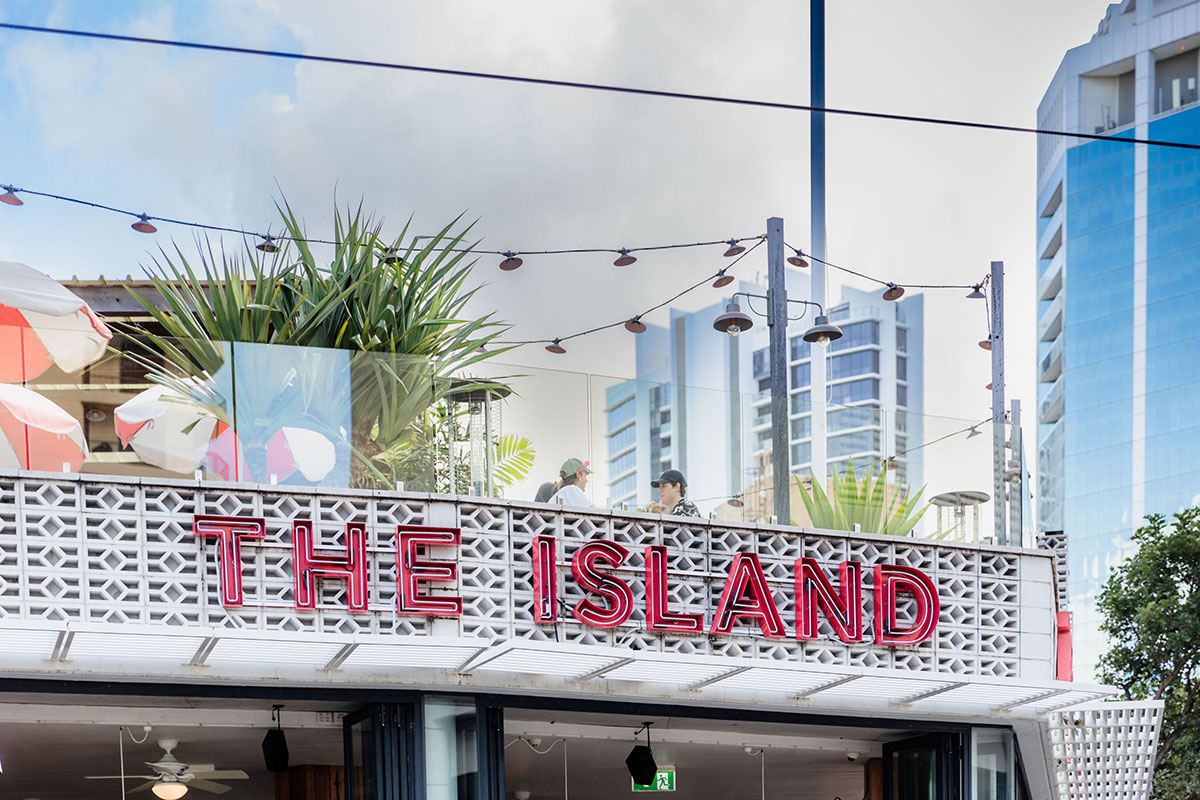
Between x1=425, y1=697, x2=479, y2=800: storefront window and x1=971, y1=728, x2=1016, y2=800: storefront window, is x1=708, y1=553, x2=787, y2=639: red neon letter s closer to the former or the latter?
x1=425, y1=697, x2=479, y2=800: storefront window

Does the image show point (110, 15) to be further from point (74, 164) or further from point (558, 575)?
point (558, 575)

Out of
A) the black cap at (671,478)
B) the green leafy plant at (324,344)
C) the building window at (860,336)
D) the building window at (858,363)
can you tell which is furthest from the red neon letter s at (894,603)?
the building window at (858,363)

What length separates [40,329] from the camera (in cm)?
866

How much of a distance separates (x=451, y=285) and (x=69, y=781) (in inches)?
249

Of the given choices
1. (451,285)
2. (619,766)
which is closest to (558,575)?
(451,285)

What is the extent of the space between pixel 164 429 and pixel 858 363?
10948 cm

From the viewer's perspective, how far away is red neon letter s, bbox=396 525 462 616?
341 inches

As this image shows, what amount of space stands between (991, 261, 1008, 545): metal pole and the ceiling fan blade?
7.68 meters

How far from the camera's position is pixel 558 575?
9094 mm

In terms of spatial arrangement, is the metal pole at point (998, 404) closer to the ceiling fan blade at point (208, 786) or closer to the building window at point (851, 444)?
the building window at point (851, 444)

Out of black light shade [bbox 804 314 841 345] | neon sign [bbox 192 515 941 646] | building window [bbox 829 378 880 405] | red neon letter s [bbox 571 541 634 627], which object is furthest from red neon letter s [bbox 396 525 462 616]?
building window [bbox 829 378 880 405]

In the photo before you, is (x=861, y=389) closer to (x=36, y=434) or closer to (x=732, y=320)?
(x=732, y=320)

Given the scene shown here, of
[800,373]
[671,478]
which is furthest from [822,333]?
[800,373]

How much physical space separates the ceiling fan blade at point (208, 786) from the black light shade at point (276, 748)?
352 cm
